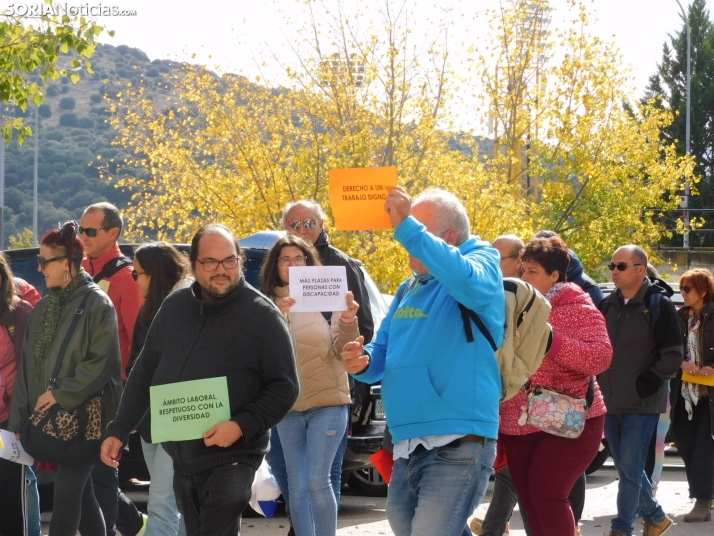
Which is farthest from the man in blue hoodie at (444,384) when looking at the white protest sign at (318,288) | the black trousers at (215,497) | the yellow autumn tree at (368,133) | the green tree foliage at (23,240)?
the green tree foliage at (23,240)

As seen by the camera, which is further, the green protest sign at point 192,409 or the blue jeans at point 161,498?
the blue jeans at point 161,498

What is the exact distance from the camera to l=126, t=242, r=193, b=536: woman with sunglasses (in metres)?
5.66

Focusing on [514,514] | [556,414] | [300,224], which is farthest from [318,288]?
[514,514]

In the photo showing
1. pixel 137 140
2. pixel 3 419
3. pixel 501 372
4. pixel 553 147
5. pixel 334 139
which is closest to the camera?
pixel 501 372

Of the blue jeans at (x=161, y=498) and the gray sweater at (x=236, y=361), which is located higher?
the gray sweater at (x=236, y=361)

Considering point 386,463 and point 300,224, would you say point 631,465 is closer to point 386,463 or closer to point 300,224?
point 300,224

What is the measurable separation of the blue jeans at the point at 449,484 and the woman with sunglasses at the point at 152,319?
6.28ft

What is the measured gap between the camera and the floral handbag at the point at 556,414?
543 centimetres

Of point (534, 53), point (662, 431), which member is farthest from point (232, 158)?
point (662, 431)

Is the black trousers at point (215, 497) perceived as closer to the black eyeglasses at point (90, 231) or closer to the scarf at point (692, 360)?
the black eyeglasses at point (90, 231)

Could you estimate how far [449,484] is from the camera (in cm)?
411

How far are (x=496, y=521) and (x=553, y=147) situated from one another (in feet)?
58.2

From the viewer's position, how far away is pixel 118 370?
19.6 ft

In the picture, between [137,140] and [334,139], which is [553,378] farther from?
[137,140]
